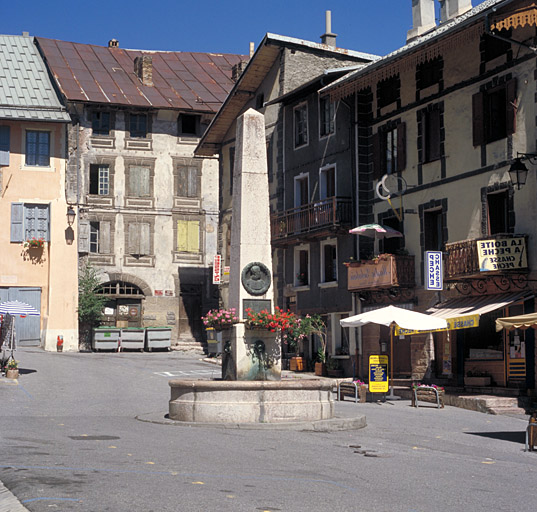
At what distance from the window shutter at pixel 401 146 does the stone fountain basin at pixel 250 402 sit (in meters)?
13.9

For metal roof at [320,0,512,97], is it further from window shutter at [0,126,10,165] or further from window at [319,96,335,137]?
window shutter at [0,126,10,165]

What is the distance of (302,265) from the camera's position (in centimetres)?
3459

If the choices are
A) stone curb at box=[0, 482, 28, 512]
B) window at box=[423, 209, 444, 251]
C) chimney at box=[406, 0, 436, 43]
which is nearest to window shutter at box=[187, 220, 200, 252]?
chimney at box=[406, 0, 436, 43]

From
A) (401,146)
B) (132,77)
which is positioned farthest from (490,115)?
(132,77)

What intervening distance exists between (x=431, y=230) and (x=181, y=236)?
19.1 meters

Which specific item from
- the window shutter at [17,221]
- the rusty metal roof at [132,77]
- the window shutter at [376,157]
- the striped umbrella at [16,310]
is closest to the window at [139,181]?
the rusty metal roof at [132,77]

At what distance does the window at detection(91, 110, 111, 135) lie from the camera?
141 ft

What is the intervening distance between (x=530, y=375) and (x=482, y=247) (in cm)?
332

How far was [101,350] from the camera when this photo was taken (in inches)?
1587

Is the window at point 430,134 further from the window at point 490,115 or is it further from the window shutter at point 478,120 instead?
→ the window at point 490,115

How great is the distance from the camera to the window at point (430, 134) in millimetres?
26953

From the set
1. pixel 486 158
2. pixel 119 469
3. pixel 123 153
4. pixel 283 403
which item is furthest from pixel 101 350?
pixel 119 469

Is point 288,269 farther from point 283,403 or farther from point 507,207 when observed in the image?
point 283,403

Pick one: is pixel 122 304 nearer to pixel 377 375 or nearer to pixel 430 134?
pixel 430 134
